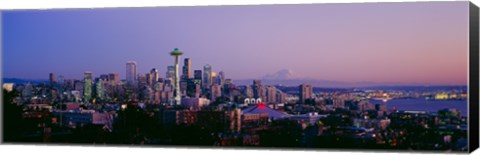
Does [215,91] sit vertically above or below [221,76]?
below

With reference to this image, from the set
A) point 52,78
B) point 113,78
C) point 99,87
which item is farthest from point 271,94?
point 52,78

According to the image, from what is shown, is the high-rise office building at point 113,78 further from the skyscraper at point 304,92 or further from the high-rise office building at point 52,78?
the skyscraper at point 304,92

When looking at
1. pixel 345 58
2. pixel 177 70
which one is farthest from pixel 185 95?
pixel 345 58

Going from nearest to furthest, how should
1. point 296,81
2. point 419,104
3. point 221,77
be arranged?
point 419,104, point 296,81, point 221,77

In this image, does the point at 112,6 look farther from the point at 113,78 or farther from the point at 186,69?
the point at 186,69

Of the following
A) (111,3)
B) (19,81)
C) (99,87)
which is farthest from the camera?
(19,81)

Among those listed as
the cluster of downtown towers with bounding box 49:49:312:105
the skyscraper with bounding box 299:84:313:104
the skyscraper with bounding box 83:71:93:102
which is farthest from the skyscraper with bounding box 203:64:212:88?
the skyscraper with bounding box 83:71:93:102

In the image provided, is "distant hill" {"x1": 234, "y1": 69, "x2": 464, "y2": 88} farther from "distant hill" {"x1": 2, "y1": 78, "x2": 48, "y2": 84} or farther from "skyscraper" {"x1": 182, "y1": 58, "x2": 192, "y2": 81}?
"distant hill" {"x1": 2, "y1": 78, "x2": 48, "y2": 84}
